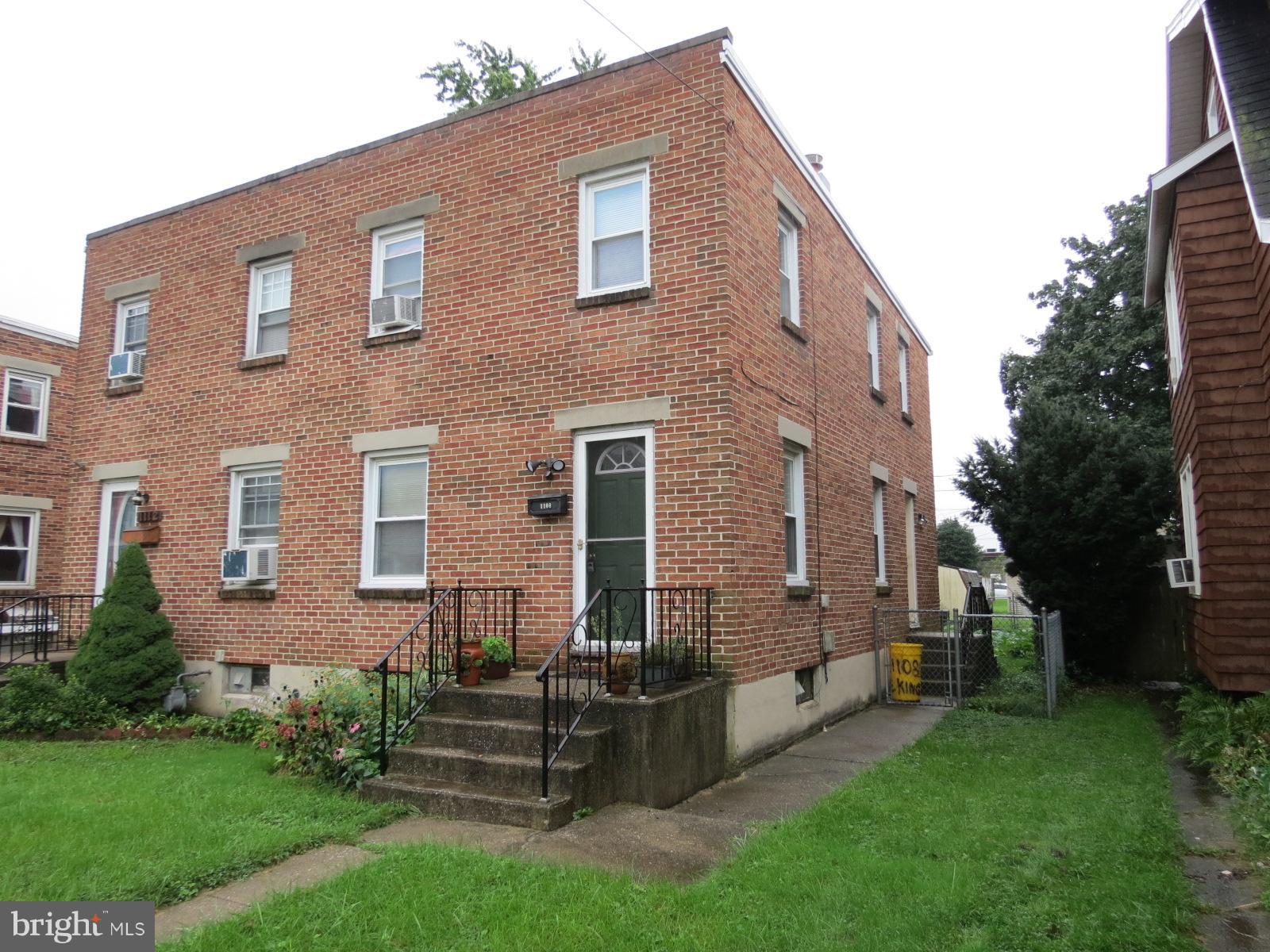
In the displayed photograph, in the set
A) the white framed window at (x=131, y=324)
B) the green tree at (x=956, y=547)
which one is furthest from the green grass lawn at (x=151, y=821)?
the green tree at (x=956, y=547)

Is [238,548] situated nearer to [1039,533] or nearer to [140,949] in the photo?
[140,949]

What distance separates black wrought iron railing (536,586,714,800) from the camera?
6.36m

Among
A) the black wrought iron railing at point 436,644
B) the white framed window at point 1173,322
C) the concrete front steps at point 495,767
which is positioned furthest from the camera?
the white framed window at point 1173,322

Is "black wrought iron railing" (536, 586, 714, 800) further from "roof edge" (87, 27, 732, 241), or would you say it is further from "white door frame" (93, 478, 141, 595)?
"white door frame" (93, 478, 141, 595)

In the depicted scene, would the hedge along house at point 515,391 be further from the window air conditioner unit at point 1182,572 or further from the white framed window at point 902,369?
the window air conditioner unit at point 1182,572

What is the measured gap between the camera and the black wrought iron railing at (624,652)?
6.36 m

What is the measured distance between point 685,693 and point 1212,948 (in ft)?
12.1

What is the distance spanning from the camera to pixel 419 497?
958 cm

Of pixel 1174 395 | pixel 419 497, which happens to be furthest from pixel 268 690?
pixel 1174 395

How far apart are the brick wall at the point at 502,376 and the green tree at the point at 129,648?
0.57m

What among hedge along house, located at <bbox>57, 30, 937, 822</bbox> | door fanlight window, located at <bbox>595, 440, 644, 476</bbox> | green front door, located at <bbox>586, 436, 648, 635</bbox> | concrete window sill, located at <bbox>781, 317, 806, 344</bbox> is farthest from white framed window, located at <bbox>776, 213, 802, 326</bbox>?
green front door, located at <bbox>586, 436, 648, 635</bbox>

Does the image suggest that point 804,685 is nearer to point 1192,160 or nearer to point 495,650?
point 495,650

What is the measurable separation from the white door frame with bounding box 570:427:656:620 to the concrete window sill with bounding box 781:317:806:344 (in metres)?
2.20

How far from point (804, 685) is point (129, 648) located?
7.58 meters
